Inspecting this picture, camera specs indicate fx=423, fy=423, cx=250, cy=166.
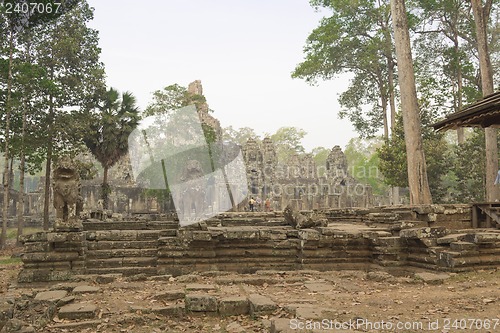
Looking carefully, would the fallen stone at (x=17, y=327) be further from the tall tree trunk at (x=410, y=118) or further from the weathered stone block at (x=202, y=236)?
the tall tree trunk at (x=410, y=118)

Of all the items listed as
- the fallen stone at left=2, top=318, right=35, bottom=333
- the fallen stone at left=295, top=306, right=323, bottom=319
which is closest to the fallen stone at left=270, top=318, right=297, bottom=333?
the fallen stone at left=295, top=306, right=323, bottom=319

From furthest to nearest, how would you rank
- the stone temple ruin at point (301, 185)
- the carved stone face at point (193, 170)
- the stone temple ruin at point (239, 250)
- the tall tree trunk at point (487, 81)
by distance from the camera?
the stone temple ruin at point (301, 185) < the carved stone face at point (193, 170) < the tall tree trunk at point (487, 81) < the stone temple ruin at point (239, 250)

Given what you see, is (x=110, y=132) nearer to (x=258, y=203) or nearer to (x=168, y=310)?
(x=258, y=203)

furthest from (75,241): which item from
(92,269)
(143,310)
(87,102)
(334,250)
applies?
(87,102)

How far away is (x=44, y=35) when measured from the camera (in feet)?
58.0

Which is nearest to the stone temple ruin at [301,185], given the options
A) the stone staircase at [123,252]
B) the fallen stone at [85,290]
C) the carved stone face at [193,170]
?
the carved stone face at [193,170]

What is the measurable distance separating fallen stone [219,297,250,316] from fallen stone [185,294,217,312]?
9cm

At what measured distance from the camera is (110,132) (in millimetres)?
20641

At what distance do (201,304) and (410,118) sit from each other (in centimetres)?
1080

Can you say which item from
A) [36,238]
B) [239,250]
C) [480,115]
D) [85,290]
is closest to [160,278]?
[85,290]

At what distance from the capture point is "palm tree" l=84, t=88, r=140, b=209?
20469mm

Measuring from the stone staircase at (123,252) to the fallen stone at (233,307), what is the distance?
3.24 m

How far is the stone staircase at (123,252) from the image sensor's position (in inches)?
301

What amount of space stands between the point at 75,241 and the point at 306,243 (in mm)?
4215
